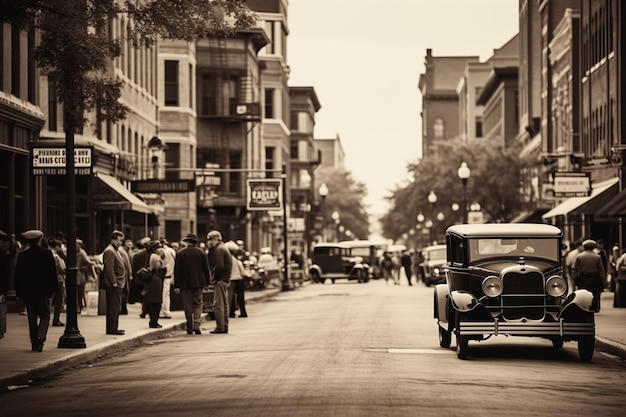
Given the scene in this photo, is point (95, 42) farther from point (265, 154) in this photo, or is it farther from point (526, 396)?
point (265, 154)

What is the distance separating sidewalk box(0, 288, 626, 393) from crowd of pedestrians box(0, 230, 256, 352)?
1.38 feet

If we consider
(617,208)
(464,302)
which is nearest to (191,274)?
(464,302)

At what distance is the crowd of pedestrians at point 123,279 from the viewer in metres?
21.3

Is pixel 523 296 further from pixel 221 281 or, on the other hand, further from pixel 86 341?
pixel 221 281

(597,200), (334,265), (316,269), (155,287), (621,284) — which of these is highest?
(597,200)

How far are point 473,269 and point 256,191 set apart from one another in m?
43.3

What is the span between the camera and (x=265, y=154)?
99875 millimetres

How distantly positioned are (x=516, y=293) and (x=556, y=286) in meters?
0.57

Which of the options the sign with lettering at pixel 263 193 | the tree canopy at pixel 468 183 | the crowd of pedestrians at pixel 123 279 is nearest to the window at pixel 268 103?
the tree canopy at pixel 468 183

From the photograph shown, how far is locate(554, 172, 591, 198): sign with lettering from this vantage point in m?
50.8

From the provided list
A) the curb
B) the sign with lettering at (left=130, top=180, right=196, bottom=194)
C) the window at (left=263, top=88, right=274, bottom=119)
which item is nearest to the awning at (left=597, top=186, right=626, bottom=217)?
the sign with lettering at (left=130, top=180, right=196, bottom=194)

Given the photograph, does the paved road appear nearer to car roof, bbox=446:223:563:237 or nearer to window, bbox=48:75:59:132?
car roof, bbox=446:223:563:237

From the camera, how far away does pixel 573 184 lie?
50.8 m

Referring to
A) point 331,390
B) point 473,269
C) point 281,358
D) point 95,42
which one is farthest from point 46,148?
point 331,390
